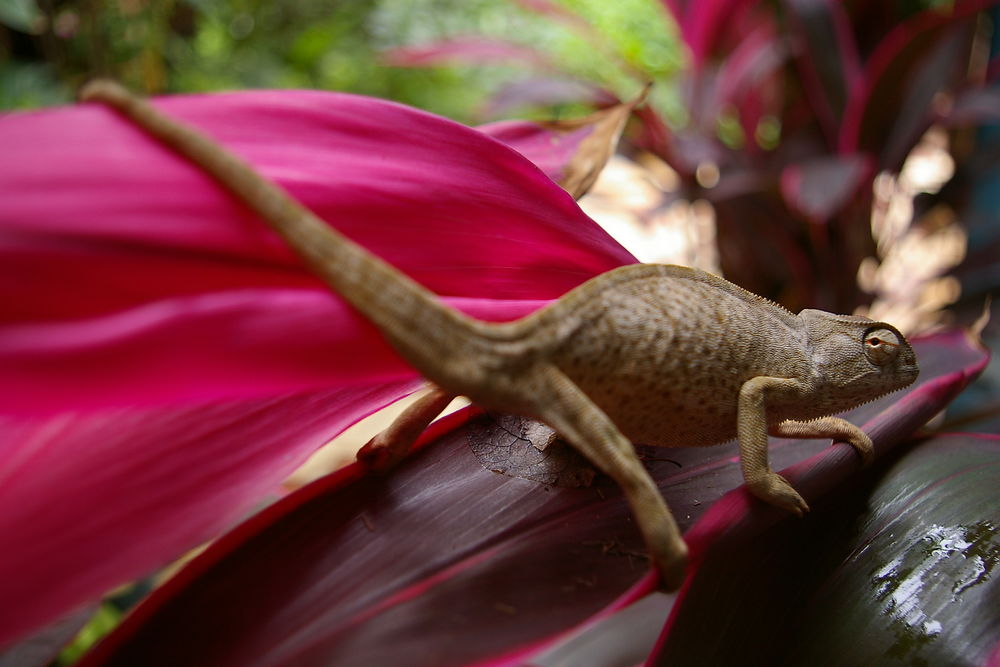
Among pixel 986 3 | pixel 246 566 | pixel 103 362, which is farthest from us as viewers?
pixel 986 3

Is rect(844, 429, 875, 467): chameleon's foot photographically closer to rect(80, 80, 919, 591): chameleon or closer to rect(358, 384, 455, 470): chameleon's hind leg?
rect(80, 80, 919, 591): chameleon

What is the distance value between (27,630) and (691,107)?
1.68m

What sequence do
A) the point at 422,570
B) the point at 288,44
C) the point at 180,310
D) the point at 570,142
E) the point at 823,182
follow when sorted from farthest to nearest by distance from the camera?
1. the point at 288,44
2. the point at 823,182
3. the point at 570,142
4. the point at 422,570
5. the point at 180,310

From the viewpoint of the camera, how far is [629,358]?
1.64 feet

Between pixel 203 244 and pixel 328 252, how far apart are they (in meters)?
0.06

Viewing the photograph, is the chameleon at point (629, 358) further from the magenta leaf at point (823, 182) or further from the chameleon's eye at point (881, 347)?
the magenta leaf at point (823, 182)

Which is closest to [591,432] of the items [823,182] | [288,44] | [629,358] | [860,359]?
[629,358]

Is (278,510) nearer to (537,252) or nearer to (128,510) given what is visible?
(128,510)

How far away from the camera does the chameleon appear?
0.39 metres

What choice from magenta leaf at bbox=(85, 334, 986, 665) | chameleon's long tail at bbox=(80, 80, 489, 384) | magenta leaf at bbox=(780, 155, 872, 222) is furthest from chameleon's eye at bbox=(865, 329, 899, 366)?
magenta leaf at bbox=(780, 155, 872, 222)

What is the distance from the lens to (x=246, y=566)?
473mm

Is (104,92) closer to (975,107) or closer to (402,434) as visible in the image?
(402,434)

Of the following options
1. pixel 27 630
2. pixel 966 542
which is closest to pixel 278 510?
pixel 27 630

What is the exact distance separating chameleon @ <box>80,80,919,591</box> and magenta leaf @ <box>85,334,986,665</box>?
3cm
